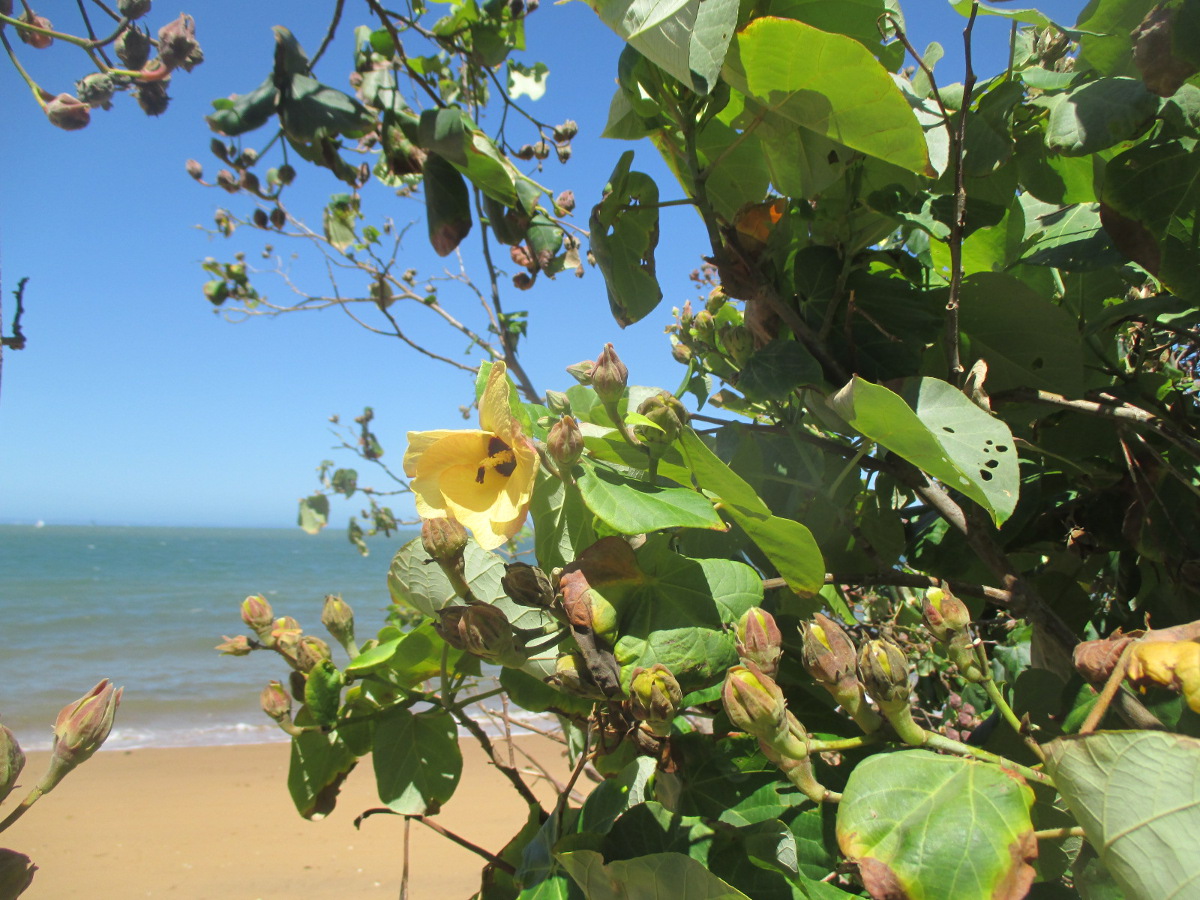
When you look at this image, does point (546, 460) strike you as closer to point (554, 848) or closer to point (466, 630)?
point (466, 630)

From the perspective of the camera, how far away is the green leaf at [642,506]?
2.04ft

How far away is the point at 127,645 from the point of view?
15.7m

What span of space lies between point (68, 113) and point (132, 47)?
19 centimetres

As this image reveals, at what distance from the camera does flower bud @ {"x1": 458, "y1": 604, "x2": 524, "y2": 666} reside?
25.0 inches

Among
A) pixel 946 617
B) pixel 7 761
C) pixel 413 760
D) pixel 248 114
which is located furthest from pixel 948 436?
pixel 248 114

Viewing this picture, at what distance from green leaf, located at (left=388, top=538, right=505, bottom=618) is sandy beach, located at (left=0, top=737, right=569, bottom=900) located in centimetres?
458

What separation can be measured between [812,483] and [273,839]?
7088 millimetres

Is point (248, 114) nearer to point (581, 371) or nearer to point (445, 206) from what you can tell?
point (445, 206)

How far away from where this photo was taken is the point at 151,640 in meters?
16.4

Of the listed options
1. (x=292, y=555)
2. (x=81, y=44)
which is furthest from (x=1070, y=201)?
(x=292, y=555)

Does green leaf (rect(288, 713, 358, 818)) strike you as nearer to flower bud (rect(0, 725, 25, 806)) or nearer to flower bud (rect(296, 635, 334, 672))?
flower bud (rect(296, 635, 334, 672))

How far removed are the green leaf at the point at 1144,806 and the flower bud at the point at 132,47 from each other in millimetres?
1879

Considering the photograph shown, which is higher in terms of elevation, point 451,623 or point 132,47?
point 132,47

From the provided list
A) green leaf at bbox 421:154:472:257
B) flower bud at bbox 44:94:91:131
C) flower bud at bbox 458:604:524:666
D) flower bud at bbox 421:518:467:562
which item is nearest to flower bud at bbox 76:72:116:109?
flower bud at bbox 44:94:91:131
